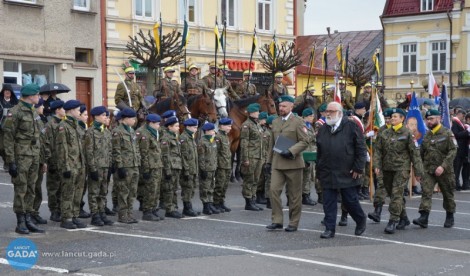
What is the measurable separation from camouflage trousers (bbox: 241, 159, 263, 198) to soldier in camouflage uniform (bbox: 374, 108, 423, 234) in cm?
302

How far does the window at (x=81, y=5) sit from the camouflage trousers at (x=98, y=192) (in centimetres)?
1744

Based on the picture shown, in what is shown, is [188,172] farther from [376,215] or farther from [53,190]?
[376,215]

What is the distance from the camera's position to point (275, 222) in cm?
1241

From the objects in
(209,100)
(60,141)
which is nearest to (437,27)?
(209,100)

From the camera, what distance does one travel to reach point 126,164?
42.2 ft

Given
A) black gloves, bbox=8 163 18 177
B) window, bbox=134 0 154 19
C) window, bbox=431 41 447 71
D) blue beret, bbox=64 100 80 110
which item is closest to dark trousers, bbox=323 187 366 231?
blue beret, bbox=64 100 80 110

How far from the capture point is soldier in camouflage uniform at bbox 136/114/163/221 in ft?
43.9

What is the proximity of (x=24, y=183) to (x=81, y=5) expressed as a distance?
1919 centimetres

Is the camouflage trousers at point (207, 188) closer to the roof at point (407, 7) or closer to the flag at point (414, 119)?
the flag at point (414, 119)

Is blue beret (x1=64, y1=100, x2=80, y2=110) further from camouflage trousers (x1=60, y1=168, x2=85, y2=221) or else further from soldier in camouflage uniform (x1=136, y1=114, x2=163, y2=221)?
soldier in camouflage uniform (x1=136, y1=114, x2=163, y2=221)

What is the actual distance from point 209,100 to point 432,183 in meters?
6.84

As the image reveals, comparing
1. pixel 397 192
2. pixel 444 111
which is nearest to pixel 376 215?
pixel 397 192

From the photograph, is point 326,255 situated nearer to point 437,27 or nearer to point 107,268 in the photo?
point 107,268

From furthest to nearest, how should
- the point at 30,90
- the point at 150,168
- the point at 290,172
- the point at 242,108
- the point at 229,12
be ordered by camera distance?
the point at 229,12 → the point at 242,108 → the point at 150,168 → the point at 290,172 → the point at 30,90
